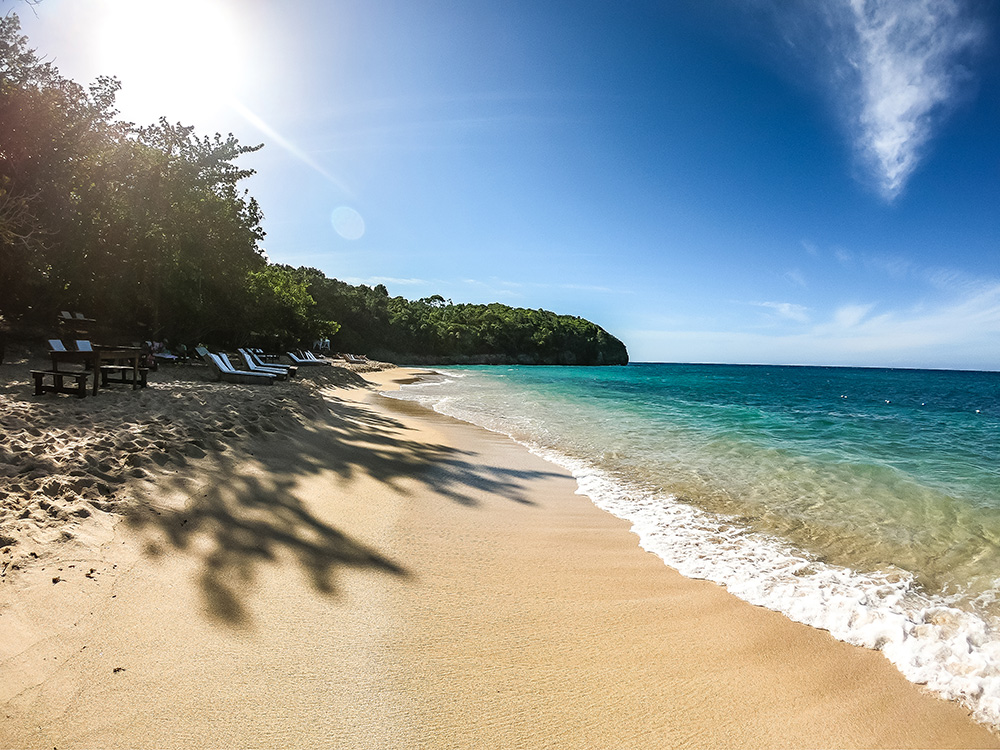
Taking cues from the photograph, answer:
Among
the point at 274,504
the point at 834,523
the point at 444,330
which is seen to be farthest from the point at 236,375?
the point at 444,330

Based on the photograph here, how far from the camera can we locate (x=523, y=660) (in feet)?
9.04

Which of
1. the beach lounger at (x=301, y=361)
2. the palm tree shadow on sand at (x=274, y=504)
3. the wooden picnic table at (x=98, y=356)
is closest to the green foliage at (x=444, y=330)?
the beach lounger at (x=301, y=361)

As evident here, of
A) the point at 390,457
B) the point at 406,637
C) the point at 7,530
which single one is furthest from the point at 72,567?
the point at 390,457

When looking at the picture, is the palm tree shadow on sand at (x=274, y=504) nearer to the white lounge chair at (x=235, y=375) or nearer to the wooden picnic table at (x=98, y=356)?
the wooden picnic table at (x=98, y=356)

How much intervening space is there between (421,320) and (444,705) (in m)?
93.9

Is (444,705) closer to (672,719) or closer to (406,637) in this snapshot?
(406,637)

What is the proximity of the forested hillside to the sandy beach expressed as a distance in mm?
11760

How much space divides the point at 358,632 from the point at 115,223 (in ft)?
75.0

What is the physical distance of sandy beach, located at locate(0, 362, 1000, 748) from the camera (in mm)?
2193

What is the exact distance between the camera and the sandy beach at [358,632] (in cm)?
219

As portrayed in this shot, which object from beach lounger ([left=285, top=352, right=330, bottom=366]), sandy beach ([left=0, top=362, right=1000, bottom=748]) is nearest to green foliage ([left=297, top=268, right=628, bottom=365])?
beach lounger ([left=285, top=352, right=330, bottom=366])

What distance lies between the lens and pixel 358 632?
9.46 feet

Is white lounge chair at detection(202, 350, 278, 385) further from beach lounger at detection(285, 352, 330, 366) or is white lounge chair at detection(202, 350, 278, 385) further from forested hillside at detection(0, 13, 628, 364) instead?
beach lounger at detection(285, 352, 330, 366)

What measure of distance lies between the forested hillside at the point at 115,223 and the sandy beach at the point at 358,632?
38.6 feet
